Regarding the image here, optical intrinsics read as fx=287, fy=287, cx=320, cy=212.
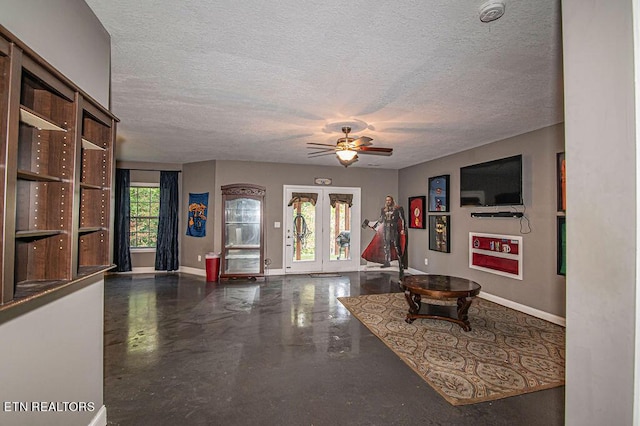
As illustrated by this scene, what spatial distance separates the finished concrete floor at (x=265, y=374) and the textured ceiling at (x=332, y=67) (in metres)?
2.64

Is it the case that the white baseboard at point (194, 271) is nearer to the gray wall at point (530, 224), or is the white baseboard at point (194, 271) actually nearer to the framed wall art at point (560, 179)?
the gray wall at point (530, 224)

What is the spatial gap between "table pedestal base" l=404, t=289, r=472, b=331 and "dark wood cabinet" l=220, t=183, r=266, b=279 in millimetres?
3559

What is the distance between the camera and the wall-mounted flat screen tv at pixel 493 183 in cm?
424

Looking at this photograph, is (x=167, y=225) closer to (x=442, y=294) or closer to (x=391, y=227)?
(x=391, y=227)

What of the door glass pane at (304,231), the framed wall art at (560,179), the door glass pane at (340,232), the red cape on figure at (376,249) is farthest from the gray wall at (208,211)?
the framed wall art at (560,179)

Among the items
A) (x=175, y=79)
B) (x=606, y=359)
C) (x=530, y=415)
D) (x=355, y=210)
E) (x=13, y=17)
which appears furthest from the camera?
(x=355, y=210)

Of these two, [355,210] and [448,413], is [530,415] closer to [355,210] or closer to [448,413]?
[448,413]

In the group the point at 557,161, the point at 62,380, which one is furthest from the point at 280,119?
the point at 557,161

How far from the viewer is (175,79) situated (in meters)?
2.61

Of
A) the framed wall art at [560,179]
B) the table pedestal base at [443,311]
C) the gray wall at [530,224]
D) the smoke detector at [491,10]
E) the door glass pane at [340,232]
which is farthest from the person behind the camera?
the door glass pane at [340,232]

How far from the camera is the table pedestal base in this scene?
Answer: 138 inches

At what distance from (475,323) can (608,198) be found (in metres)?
3.46

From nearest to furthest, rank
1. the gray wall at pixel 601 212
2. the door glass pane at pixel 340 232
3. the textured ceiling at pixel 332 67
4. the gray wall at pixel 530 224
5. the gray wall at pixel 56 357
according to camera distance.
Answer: the gray wall at pixel 601 212 → the gray wall at pixel 56 357 → the textured ceiling at pixel 332 67 → the gray wall at pixel 530 224 → the door glass pane at pixel 340 232

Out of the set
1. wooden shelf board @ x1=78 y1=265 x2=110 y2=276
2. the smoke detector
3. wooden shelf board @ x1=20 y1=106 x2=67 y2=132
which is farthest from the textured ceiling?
wooden shelf board @ x1=78 y1=265 x2=110 y2=276
